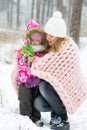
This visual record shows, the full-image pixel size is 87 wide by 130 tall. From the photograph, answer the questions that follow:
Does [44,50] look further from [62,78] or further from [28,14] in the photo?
[28,14]

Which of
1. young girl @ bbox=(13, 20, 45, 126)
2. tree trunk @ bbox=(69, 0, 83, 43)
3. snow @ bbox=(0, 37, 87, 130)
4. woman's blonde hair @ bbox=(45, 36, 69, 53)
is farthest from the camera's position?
tree trunk @ bbox=(69, 0, 83, 43)

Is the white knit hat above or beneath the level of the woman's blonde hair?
above

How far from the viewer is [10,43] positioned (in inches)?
413

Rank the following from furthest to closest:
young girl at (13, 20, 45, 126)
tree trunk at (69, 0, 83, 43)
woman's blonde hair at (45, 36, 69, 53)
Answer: tree trunk at (69, 0, 83, 43), young girl at (13, 20, 45, 126), woman's blonde hair at (45, 36, 69, 53)

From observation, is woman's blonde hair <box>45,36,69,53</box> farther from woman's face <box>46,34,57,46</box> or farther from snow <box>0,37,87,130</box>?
snow <box>0,37,87,130</box>

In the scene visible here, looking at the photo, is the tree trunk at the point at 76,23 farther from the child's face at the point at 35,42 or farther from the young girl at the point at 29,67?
the child's face at the point at 35,42

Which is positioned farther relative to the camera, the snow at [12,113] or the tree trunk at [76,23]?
the tree trunk at [76,23]

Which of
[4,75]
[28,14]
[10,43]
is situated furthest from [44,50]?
[28,14]

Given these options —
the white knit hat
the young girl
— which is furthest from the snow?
the white knit hat

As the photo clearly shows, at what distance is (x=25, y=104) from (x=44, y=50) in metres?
0.60

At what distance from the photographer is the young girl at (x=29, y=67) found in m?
4.63

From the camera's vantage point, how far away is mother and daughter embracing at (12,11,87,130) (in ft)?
15.0

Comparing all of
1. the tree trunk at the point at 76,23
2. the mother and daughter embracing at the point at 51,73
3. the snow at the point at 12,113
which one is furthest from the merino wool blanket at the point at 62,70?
the tree trunk at the point at 76,23

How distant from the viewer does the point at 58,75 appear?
4.57m
